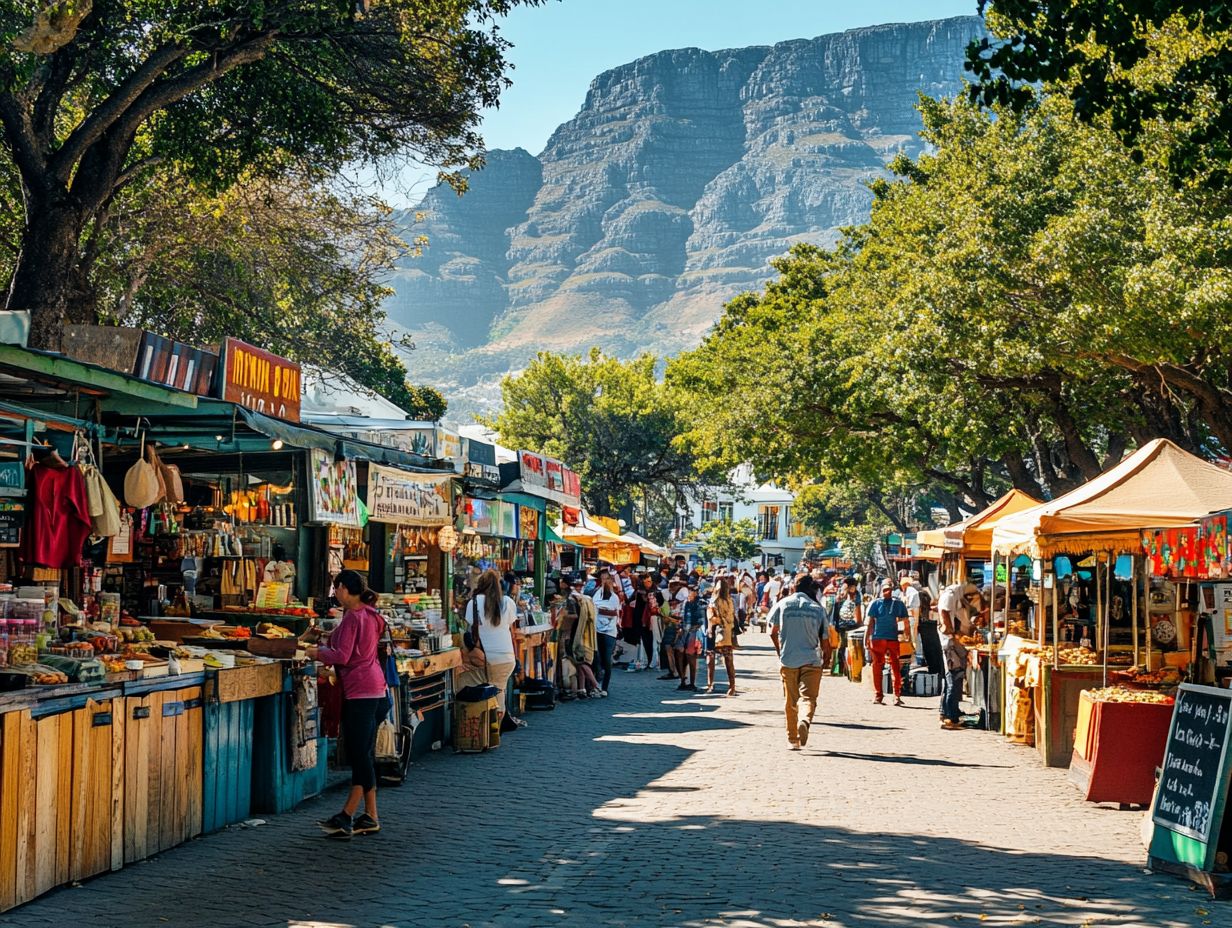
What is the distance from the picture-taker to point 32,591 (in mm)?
8641

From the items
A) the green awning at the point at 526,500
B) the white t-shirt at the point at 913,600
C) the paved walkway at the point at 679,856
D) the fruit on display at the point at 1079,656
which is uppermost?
the green awning at the point at 526,500

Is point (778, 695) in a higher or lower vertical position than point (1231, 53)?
lower

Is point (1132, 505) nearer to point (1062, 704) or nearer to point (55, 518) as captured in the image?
point (1062, 704)

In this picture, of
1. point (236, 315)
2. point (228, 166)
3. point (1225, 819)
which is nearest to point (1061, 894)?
point (1225, 819)

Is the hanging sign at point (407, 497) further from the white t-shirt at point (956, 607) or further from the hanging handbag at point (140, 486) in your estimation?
the white t-shirt at point (956, 607)

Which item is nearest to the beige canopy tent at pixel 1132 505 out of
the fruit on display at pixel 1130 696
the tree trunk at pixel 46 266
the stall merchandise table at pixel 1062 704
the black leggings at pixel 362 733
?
the stall merchandise table at pixel 1062 704

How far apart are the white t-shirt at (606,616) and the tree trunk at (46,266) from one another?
9.49m

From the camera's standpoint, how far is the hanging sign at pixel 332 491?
40.7 ft

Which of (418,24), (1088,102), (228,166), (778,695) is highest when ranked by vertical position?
(418,24)

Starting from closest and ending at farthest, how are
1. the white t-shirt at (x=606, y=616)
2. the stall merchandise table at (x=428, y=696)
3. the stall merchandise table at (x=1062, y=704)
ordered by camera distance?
the stall merchandise table at (x=428, y=696) < the stall merchandise table at (x=1062, y=704) < the white t-shirt at (x=606, y=616)

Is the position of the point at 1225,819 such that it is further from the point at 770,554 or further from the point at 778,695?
the point at 770,554

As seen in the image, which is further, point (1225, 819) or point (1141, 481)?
point (1141, 481)

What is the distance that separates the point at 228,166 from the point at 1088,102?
10.3 metres

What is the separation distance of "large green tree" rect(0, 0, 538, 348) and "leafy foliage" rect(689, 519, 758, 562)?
74.2 meters
